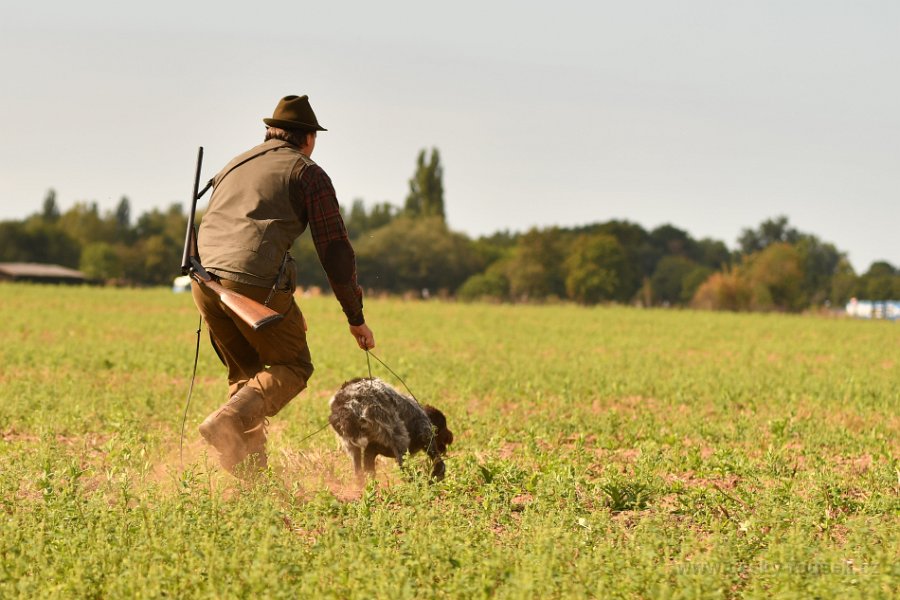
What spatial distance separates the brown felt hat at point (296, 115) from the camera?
20.8 ft

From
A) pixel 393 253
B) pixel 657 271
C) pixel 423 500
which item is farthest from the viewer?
pixel 657 271

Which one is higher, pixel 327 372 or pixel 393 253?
pixel 393 253

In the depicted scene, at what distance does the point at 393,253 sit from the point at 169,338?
252ft

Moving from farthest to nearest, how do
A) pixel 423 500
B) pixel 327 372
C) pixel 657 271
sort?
1. pixel 657 271
2. pixel 327 372
3. pixel 423 500

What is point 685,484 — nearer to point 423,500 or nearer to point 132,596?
point 423,500

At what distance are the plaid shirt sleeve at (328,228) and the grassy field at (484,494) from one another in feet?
4.16

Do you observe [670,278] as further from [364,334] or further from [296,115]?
[296,115]

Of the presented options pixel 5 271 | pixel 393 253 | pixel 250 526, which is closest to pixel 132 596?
pixel 250 526

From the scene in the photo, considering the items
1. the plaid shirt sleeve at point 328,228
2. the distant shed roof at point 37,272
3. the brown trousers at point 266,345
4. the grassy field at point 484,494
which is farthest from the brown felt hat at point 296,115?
the distant shed roof at point 37,272

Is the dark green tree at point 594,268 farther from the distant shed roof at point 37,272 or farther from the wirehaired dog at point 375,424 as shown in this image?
the wirehaired dog at point 375,424

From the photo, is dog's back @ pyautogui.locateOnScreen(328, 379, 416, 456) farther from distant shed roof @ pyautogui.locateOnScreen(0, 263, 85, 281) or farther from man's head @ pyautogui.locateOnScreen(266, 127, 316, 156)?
distant shed roof @ pyautogui.locateOnScreen(0, 263, 85, 281)

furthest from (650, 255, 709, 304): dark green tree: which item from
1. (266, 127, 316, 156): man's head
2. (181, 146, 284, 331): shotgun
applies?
(181, 146, 284, 331): shotgun

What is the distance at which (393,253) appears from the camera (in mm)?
99562

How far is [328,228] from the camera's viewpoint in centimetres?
616
